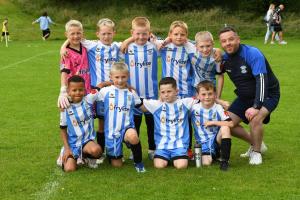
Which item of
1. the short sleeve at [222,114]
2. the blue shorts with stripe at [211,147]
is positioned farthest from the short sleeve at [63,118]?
the short sleeve at [222,114]

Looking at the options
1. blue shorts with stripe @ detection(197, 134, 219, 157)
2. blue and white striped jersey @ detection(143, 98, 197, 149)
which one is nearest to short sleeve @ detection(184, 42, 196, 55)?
blue and white striped jersey @ detection(143, 98, 197, 149)

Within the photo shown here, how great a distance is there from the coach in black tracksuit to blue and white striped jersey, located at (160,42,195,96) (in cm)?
50

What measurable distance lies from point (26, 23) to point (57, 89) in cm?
2570

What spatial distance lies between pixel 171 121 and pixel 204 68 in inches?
32.9

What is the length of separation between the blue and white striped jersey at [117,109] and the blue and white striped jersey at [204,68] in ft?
3.22

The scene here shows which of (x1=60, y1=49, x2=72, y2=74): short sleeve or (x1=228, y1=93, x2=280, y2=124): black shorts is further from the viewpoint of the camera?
(x1=60, y1=49, x2=72, y2=74): short sleeve

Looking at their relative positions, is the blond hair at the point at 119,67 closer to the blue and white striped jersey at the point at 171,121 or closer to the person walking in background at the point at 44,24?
the blue and white striped jersey at the point at 171,121

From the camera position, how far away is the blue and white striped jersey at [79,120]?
21.1 feet

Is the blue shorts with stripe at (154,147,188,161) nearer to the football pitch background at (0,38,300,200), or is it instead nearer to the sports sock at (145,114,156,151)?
the football pitch background at (0,38,300,200)

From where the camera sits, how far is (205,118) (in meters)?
6.65

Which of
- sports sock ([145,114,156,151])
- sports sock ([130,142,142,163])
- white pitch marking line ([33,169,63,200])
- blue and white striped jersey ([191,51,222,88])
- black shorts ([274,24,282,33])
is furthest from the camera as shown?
black shorts ([274,24,282,33])

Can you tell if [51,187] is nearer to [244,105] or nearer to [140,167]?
[140,167]

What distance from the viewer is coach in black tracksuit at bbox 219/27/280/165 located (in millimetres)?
6312

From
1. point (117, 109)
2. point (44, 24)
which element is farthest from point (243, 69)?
point (44, 24)
